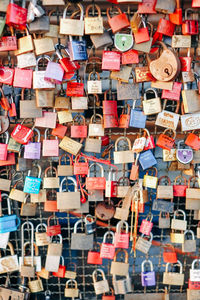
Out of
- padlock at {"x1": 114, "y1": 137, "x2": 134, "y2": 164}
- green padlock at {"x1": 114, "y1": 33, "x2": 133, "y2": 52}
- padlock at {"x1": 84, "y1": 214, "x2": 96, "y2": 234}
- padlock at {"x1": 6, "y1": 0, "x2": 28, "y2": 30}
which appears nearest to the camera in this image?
padlock at {"x1": 6, "y1": 0, "x2": 28, "y2": 30}

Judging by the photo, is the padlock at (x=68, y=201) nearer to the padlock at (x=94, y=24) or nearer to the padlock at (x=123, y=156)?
the padlock at (x=123, y=156)

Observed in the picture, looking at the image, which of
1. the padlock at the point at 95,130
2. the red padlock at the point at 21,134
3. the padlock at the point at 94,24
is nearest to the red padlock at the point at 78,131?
the padlock at the point at 95,130

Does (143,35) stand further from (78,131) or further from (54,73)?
(78,131)

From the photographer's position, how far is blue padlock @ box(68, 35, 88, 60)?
6.75 ft

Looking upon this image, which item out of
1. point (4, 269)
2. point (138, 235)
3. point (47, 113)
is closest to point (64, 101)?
point (47, 113)

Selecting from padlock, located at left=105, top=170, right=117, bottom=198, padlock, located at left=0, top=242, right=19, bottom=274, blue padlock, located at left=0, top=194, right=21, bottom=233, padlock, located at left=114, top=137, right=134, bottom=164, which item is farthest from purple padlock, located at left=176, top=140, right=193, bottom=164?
padlock, located at left=0, top=242, right=19, bottom=274

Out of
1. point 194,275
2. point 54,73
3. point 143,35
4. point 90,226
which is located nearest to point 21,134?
point 54,73

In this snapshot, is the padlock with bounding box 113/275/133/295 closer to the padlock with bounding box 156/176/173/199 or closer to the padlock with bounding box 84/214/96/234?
the padlock with bounding box 84/214/96/234

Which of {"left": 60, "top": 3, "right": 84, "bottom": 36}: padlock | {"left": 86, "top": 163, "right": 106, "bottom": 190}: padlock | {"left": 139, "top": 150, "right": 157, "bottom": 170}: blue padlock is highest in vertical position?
{"left": 60, "top": 3, "right": 84, "bottom": 36}: padlock

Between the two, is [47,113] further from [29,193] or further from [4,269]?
[4,269]

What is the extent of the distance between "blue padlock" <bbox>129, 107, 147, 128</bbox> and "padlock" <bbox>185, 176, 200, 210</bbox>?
518mm

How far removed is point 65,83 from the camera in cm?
228

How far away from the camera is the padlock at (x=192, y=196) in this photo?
229 cm

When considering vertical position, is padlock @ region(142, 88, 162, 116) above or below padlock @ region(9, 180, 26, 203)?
above
